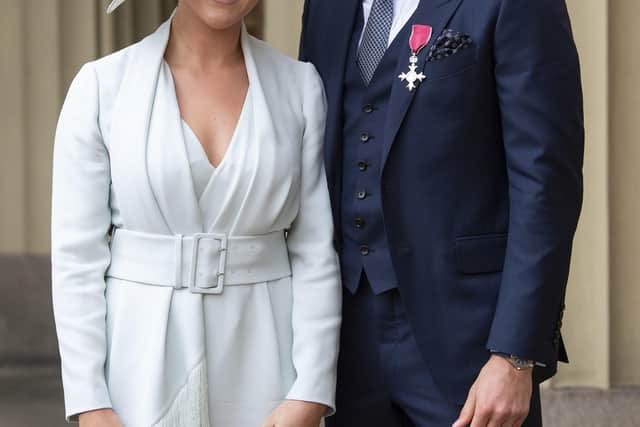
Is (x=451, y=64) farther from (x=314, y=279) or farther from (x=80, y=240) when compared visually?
(x=80, y=240)

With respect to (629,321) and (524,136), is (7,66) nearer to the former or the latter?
(629,321)

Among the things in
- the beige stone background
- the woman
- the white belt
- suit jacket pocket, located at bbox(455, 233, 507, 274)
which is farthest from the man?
the beige stone background

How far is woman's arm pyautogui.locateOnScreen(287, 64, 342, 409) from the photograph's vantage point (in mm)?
2246

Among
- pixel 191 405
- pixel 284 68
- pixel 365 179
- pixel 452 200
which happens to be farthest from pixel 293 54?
pixel 191 405

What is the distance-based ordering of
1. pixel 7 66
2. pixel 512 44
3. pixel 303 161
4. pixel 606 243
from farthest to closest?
pixel 7 66, pixel 606 243, pixel 303 161, pixel 512 44

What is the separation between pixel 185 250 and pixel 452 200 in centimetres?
48

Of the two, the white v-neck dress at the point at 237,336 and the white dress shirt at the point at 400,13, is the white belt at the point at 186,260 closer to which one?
the white v-neck dress at the point at 237,336

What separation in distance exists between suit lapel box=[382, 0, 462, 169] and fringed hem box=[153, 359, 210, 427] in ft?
1.65

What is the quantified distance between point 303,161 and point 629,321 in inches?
110

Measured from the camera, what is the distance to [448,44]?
2.19 metres

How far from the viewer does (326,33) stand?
243cm

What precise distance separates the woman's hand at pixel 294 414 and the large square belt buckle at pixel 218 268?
24 cm

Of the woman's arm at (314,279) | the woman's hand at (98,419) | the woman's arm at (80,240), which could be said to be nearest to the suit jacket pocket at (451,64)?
the woman's arm at (314,279)

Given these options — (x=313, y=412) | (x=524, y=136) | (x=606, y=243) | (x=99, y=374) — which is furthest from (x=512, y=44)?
(x=606, y=243)
